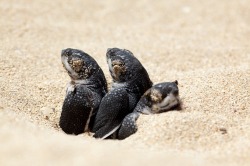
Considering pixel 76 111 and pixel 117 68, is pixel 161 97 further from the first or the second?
pixel 76 111

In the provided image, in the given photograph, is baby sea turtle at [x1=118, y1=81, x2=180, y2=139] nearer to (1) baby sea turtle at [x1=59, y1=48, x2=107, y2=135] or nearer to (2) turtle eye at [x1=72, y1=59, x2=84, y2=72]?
(1) baby sea turtle at [x1=59, y1=48, x2=107, y2=135]

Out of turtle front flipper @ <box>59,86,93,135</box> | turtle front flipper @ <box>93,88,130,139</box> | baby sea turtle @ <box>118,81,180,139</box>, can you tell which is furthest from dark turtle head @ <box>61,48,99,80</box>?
baby sea turtle @ <box>118,81,180,139</box>

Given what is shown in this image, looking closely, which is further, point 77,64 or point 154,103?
point 77,64

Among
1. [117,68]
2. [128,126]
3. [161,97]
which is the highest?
[117,68]

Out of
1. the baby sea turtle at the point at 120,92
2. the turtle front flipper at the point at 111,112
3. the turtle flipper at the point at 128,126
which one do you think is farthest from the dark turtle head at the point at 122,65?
the turtle flipper at the point at 128,126

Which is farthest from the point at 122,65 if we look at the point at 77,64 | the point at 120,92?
the point at 77,64

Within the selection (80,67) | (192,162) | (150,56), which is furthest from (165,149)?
(150,56)
